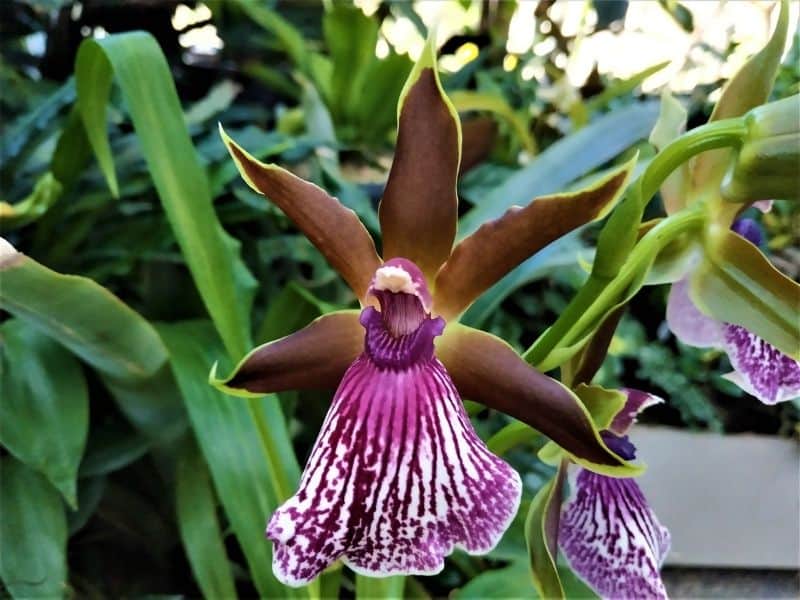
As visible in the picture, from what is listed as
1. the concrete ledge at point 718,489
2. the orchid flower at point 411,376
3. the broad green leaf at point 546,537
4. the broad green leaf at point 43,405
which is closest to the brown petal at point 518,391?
the orchid flower at point 411,376

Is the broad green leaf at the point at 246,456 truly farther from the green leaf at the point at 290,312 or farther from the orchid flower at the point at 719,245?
the orchid flower at the point at 719,245

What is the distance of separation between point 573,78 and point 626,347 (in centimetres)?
48

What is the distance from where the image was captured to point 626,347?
861 mm

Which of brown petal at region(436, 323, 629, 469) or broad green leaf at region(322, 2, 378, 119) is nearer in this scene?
brown petal at region(436, 323, 629, 469)

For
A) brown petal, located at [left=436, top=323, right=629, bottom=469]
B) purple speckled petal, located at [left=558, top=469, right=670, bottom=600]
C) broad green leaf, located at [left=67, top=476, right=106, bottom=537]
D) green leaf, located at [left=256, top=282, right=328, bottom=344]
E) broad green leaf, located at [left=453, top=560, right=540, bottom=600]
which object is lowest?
broad green leaf, located at [left=453, top=560, right=540, bottom=600]

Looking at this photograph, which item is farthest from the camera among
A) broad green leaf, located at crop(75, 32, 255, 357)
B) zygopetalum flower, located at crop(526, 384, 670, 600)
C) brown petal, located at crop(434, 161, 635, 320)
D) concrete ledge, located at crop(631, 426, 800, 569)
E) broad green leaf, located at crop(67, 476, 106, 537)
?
concrete ledge, located at crop(631, 426, 800, 569)

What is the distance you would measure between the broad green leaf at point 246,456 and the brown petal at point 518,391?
0.75 feet

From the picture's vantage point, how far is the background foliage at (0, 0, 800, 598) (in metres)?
0.56

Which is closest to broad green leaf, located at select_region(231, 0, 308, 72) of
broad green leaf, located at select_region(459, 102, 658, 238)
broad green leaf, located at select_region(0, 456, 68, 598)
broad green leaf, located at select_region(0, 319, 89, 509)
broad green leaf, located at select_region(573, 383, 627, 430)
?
broad green leaf, located at select_region(459, 102, 658, 238)

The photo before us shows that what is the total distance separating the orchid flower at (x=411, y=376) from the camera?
0.33 m

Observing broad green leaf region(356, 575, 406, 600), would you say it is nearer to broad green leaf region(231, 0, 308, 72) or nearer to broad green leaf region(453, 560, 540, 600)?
broad green leaf region(453, 560, 540, 600)

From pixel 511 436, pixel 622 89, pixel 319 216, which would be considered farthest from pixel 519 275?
pixel 622 89

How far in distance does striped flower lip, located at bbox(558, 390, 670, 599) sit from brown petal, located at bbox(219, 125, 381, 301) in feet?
0.67

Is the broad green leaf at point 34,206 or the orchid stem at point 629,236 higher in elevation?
the orchid stem at point 629,236
